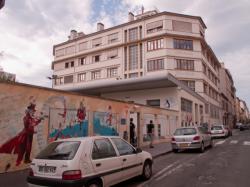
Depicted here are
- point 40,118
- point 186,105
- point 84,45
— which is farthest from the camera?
point 84,45

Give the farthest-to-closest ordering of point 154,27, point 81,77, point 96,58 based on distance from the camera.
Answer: point 81,77 → point 96,58 → point 154,27

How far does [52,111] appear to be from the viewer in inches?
467

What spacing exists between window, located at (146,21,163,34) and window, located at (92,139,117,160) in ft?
139

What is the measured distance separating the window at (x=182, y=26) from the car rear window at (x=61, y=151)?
142ft

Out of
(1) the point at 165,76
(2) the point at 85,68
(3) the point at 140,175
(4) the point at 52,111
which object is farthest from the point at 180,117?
(2) the point at 85,68

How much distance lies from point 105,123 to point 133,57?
36.2 metres

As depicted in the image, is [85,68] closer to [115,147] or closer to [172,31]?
[172,31]

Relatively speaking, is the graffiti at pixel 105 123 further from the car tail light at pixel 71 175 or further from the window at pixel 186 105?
the window at pixel 186 105

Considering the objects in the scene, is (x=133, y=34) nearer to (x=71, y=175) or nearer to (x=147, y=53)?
(x=147, y=53)

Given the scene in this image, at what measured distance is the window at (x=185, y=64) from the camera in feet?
151

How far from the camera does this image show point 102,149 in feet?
22.7

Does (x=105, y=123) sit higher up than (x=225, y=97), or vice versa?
(x=225, y=97)

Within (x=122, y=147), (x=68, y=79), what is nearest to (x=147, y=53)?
(x=68, y=79)

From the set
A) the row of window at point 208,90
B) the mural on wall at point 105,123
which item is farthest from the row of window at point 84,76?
the mural on wall at point 105,123
